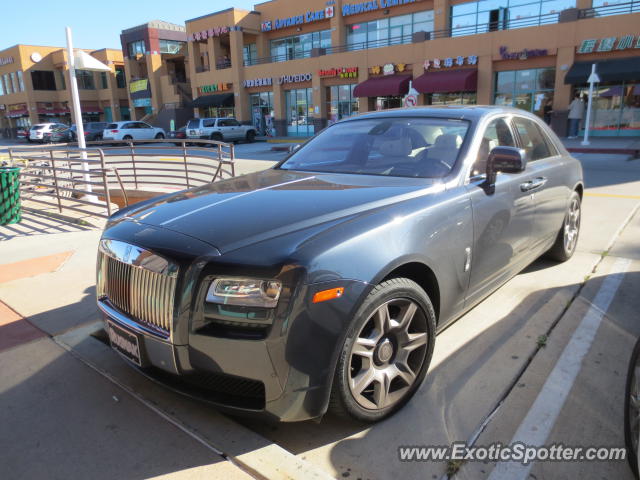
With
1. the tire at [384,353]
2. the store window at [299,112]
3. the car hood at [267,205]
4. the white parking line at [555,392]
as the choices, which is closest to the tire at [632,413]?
the white parking line at [555,392]

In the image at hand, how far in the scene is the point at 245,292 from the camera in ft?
7.23

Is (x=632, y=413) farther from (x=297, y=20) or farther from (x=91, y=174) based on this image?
(x=297, y=20)

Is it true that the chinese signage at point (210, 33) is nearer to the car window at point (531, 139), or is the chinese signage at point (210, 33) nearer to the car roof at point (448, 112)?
the car window at point (531, 139)

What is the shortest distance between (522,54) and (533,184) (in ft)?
82.4

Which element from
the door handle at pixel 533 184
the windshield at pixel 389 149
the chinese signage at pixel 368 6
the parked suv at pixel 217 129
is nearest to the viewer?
the windshield at pixel 389 149

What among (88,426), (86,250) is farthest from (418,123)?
(86,250)

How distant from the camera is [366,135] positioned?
3947 millimetres

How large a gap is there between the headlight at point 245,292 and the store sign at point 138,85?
50.9m

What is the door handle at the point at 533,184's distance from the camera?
3.85 metres

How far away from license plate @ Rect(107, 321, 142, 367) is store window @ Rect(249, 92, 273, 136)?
119ft

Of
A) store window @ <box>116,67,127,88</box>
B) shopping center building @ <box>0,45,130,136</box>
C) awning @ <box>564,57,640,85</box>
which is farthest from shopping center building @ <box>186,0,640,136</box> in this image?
shopping center building @ <box>0,45,130,136</box>

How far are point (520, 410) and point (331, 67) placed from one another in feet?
110

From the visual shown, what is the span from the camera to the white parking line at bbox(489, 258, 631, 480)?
2361 millimetres

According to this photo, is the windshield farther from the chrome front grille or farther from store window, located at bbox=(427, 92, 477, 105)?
store window, located at bbox=(427, 92, 477, 105)
